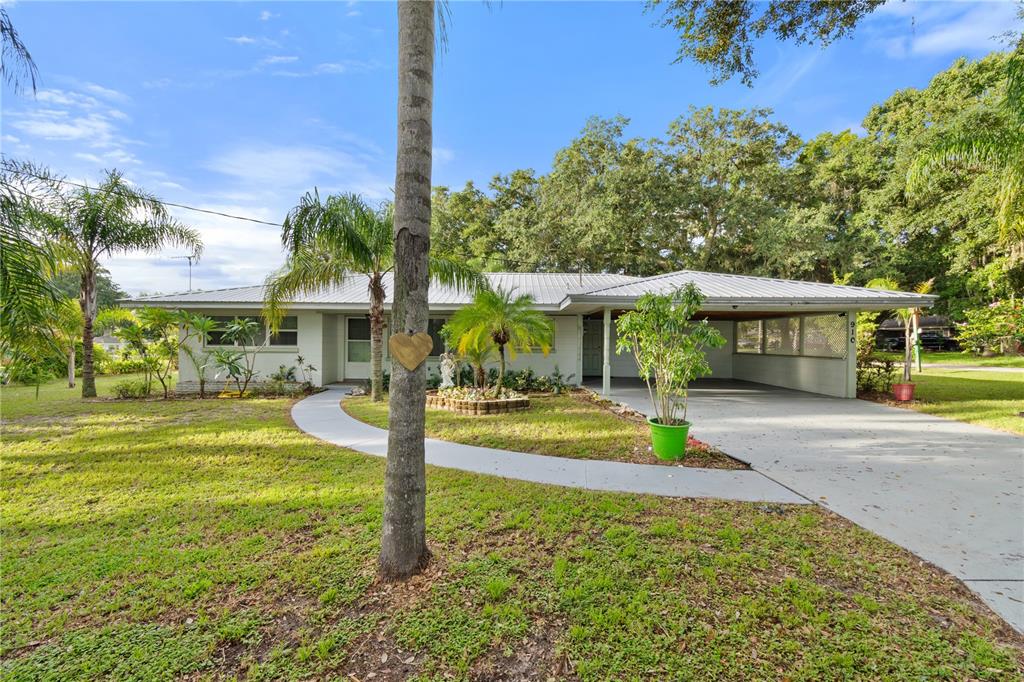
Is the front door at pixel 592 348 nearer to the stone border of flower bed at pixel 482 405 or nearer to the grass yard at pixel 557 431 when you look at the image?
the grass yard at pixel 557 431

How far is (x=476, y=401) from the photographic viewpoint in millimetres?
9273

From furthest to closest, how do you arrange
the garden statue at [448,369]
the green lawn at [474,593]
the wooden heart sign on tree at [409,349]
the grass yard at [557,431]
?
1. the garden statue at [448,369]
2. the grass yard at [557,431]
3. the wooden heart sign on tree at [409,349]
4. the green lawn at [474,593]

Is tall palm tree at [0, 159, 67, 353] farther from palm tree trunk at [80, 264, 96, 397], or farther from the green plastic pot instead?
palm tree trunk at [80, 264, 96, 397]

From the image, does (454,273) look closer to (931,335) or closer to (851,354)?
(851,354)

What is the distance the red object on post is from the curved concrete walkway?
8.49 metres

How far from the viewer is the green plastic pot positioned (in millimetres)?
5664

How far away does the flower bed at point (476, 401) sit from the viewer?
9227 mm

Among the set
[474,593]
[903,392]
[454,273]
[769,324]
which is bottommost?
[474,593]

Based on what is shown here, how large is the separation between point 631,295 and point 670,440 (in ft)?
15.8

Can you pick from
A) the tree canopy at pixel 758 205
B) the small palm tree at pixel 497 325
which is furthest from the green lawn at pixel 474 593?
the tree canopy at pixel 758 205

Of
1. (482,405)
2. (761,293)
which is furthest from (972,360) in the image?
(482,405)

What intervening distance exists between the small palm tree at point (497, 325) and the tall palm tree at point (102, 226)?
838 centimetres

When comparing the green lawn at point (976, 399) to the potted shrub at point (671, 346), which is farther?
the green lawn at point (976, 399)

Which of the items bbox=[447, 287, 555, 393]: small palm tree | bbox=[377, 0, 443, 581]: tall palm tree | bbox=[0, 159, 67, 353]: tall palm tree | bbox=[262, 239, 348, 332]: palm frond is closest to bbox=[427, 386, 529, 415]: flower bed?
bbox=[447, 287, 555, 393]: small palm tree
